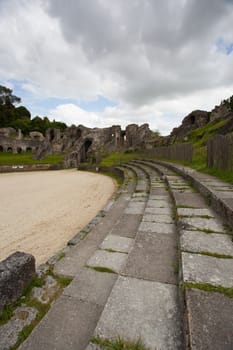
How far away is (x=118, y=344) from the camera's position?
3.37 ft

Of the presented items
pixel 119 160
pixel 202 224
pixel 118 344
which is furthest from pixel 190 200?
pixel 119 160

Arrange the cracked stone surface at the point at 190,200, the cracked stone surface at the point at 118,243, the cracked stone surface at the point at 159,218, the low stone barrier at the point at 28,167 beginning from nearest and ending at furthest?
the cracked stone surface at the point at 118,243
the cracked stone surface at the point at 159,218
the cracked stone surface at the point at 190,200
the low stone barrier at the point at 28,167

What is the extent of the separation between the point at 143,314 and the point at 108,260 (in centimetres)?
84

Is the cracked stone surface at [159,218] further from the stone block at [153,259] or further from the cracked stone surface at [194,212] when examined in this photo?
the stone block at [153,259]

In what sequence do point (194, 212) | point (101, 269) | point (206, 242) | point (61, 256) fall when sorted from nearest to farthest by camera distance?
point (101, 269)
point (206, 242)
point (61, 256)
point (194, 212)

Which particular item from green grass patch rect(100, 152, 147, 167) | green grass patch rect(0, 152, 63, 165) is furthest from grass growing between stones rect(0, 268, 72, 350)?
green grass patch rect(0, 152, 63, 165)

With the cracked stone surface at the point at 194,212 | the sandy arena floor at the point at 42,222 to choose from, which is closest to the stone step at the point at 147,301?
the cracked stone surface at the point at 194,212

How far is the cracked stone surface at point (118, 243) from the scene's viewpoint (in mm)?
2325

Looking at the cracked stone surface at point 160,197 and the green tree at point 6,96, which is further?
the green tree at point 6,96

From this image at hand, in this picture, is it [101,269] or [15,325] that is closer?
[15,325]

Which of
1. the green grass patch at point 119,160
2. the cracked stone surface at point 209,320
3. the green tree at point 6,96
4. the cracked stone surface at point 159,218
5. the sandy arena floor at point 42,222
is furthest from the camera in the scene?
the green tree at point 6,96

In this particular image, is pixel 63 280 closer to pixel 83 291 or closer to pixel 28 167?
pixel 83 291

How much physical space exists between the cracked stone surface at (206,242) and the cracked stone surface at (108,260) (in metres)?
0.75

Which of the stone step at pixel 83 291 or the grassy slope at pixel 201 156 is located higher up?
the grassy slope at pixel 201 156
